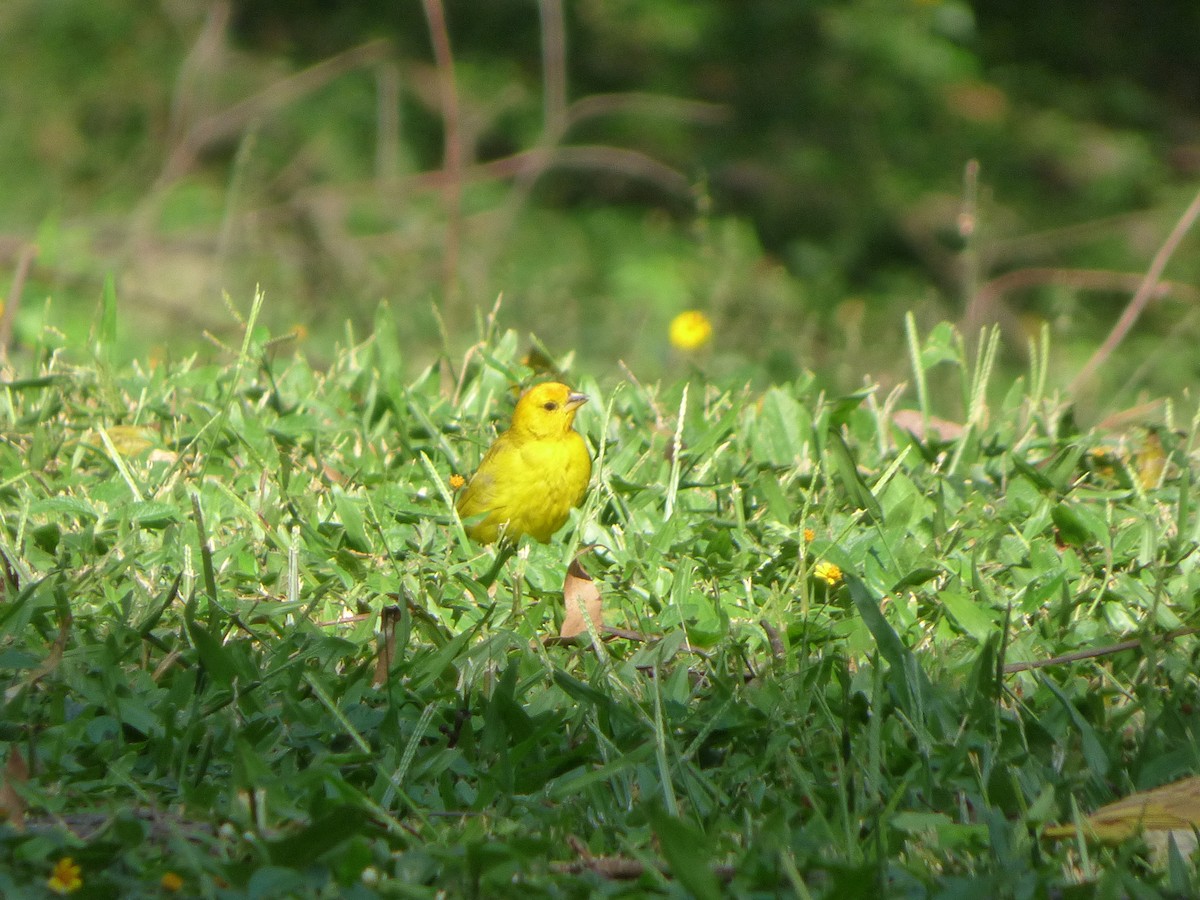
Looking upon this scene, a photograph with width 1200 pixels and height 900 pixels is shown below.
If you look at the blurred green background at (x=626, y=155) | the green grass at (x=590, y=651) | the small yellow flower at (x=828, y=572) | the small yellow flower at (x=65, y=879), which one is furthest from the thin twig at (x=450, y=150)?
the small yellow flower at (x=65, y=879)

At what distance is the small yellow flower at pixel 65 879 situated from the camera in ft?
6.98

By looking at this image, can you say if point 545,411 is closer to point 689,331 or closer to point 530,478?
point 530,478

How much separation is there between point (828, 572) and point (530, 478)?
0.79 meters

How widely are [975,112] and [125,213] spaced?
19.1ft

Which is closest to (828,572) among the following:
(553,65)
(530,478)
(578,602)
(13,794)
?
(578,602)

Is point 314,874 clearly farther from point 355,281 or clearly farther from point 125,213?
point 125,213

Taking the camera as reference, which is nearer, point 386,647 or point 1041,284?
point 386,647

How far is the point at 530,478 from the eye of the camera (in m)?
3.71

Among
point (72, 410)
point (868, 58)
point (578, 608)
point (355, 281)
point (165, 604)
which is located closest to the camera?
point (165, 604)

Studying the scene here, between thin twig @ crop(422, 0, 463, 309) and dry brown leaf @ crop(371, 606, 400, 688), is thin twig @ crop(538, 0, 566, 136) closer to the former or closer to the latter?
thin twig @ crop(422, 0, 463, 309)

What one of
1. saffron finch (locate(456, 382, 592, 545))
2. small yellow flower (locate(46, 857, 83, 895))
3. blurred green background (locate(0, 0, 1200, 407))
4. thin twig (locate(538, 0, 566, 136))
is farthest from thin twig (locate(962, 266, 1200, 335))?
small yellow flower (locate(46, 857, 83, 895))

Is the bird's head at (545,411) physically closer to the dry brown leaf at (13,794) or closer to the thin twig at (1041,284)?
the dry brown leaf at (13,794)

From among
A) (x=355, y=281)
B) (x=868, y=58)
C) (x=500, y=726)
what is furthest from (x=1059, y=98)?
(x=500, y=726)

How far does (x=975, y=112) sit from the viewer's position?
1031cm
